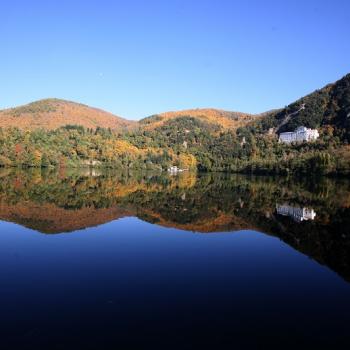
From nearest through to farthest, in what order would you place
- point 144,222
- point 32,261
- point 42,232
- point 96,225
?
point 32,261 < point 42,232 < point 96,225 < point 144,222

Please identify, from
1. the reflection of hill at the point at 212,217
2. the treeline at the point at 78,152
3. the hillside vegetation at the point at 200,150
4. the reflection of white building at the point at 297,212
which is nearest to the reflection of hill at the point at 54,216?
the reflection of hill at the point at 212,217

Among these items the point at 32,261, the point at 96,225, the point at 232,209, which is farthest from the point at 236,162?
the point at 32,261

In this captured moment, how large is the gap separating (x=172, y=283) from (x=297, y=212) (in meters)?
20.6

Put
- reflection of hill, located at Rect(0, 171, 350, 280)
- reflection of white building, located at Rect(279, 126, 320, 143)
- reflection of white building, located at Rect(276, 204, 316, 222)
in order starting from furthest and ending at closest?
1. reflection of white building, located at Rect(279, 126, 320, 143)
2. reflection of white building, located at Rect(276, 204, 316, 222)
3. reflection of hill, located at Rect(0, 171, 350, 280)

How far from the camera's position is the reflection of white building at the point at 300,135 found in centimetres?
16881

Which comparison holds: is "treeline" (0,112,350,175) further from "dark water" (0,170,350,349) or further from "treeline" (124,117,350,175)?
"dark water" (0,170,350,349)

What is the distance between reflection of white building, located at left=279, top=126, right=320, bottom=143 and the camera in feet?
554

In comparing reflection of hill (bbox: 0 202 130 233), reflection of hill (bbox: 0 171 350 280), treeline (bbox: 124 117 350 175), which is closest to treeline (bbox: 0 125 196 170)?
treeline (bbox: 124 117 350 175)

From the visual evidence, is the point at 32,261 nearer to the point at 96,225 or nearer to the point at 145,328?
the point at 145,328

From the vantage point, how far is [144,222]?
25.9m

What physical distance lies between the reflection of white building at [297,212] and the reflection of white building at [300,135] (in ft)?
445

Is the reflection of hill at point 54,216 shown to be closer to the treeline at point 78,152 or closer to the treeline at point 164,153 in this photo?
the treeline at point 164,153

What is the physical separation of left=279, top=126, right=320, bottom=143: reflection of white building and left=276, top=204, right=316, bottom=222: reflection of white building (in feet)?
445

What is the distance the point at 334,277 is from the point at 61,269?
377 inches
